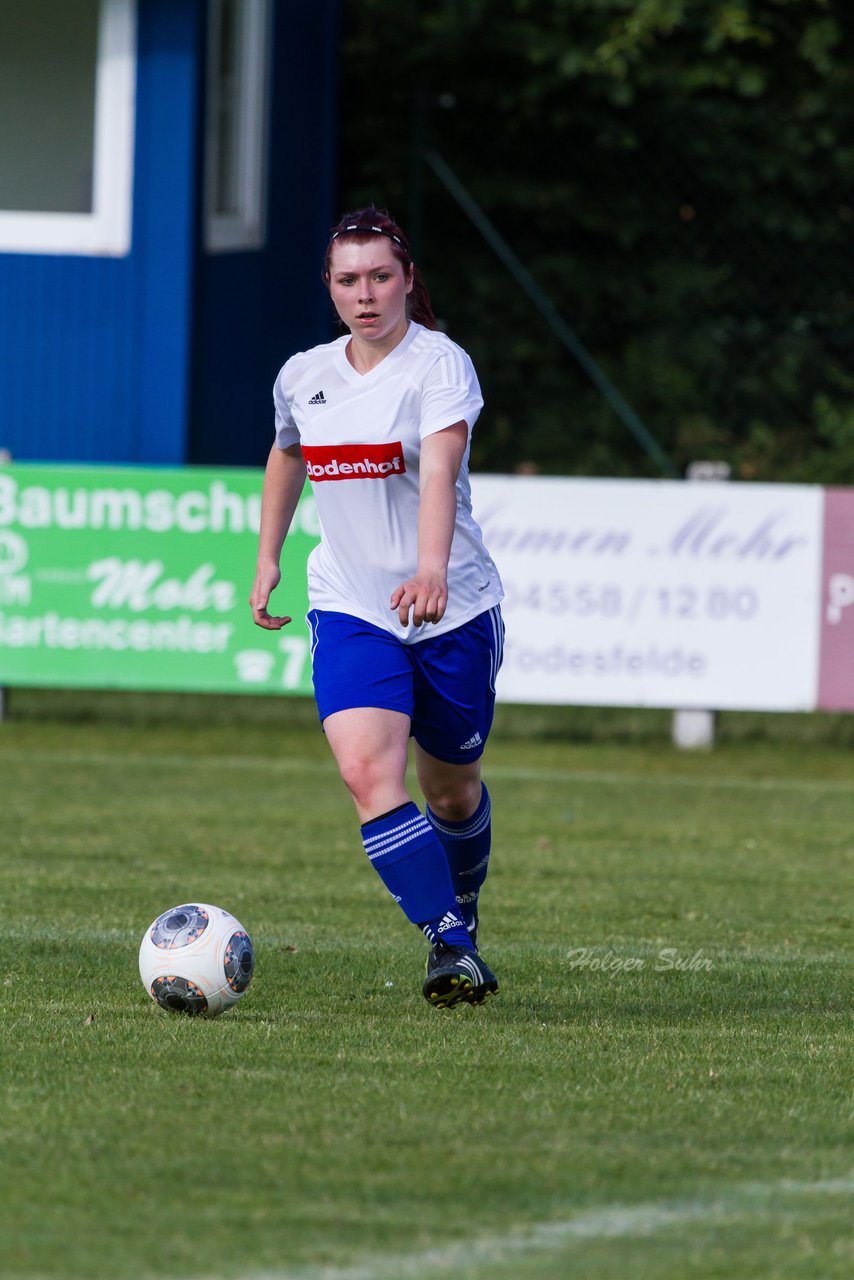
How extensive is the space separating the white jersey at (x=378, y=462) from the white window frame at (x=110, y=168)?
32.0ft

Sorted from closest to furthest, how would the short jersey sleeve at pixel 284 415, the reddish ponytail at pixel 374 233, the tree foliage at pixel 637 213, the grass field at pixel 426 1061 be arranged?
1. the grass field at pixel 426 1061
2. the reddish ponytail at pixel 374 233
3. the short jersey sleeve at pixel 284 415
4. the tree foliage at pixel 637 213

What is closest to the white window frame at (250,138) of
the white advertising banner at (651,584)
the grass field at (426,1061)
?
Answer: the white advertising banner at (651,584)

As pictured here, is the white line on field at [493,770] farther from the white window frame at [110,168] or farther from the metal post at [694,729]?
the white window frame at [110,168]

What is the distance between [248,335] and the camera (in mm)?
16953

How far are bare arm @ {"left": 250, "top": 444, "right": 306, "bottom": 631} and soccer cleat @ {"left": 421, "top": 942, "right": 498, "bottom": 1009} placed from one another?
0.99 m

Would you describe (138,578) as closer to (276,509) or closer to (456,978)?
(276,509)

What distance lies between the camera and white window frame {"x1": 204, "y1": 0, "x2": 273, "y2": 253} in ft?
54.3

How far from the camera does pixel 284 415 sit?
556 centimetres

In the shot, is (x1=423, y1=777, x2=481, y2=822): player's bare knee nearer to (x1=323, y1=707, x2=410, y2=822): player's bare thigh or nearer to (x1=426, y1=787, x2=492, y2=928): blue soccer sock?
(x1=426, y1=787, x2=492, y2=928): blue soccer sock

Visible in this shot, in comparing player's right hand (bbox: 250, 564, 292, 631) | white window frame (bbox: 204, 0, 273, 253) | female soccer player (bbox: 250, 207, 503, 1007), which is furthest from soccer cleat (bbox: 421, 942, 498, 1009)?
white window frame (bbox: 204, 0, 273, 253)

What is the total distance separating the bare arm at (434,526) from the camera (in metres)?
4.90

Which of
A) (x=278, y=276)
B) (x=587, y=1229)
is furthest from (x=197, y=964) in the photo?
(x=278, y=276)

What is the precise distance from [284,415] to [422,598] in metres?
0.89

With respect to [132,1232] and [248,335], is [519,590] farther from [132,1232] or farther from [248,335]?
[132,1232]
